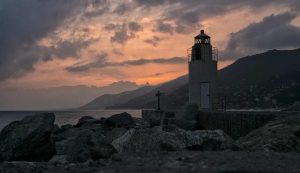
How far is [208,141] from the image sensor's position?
1299 cm

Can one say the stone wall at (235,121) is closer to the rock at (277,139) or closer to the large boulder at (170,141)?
the rock at (277,139)

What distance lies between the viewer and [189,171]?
27.9 ft

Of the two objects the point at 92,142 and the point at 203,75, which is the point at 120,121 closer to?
the point at 203,75

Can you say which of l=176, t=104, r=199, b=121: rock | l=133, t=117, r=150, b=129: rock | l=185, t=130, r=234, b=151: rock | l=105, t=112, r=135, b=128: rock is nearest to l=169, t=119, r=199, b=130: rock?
l=176, t=104, r=199, b=121: rock

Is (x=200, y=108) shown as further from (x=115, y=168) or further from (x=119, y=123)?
(x=115, y=168)

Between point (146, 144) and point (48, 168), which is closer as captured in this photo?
point (48, 168)

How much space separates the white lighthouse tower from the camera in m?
36.2

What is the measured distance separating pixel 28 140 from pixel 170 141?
14.0 feet

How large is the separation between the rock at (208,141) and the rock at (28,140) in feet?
13.9

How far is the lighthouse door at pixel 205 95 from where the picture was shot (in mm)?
36250

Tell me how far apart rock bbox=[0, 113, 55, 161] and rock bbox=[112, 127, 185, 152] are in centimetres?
250

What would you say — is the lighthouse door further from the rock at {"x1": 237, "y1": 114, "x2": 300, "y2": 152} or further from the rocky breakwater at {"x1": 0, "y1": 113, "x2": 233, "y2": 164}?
the rocky breakwater at {"x1": 0, "y1": 113, "x2": 233, "y2": 164}

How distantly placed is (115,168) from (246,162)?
260 cm

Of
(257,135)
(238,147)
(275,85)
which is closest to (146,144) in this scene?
(238,147)
